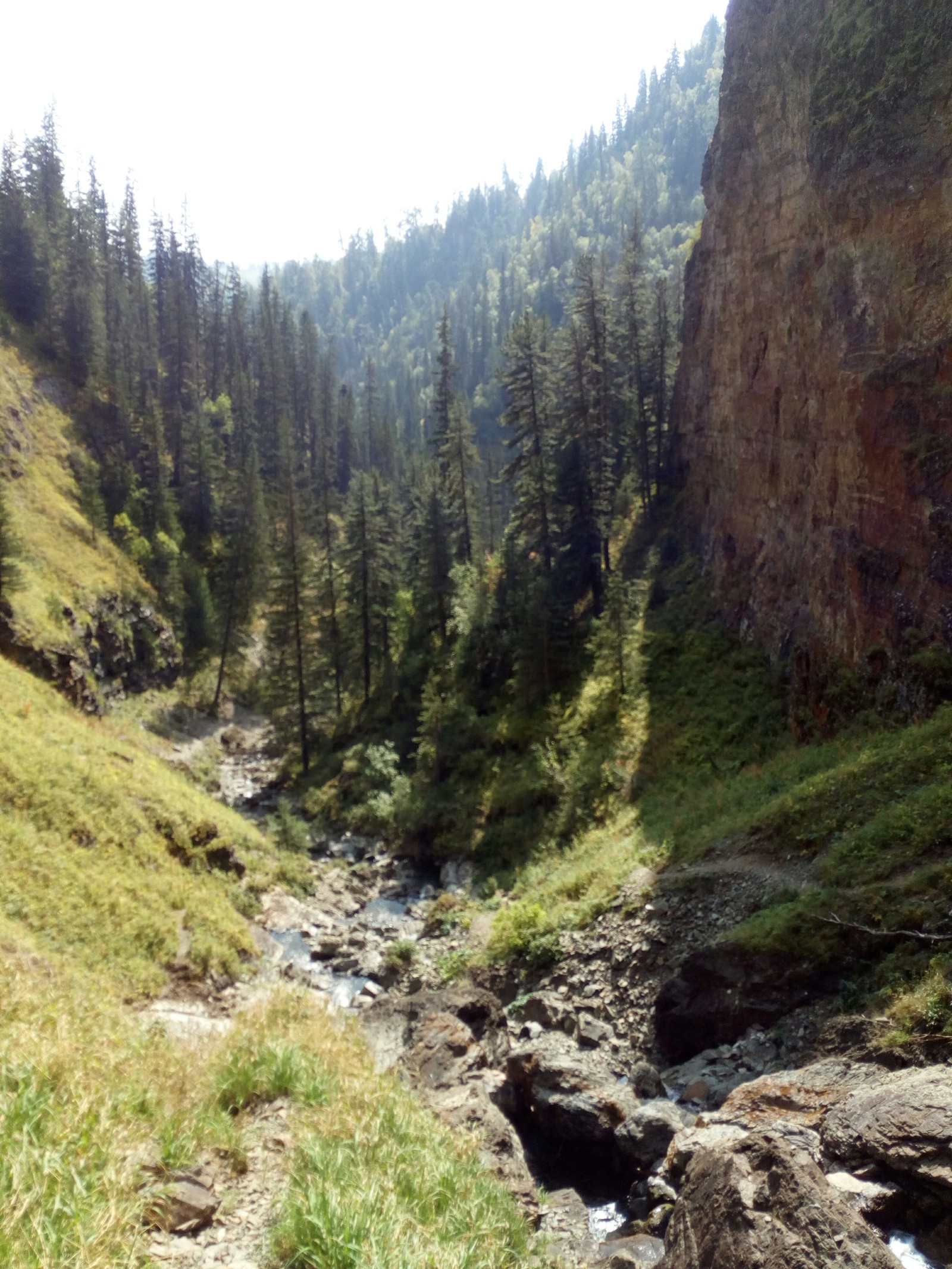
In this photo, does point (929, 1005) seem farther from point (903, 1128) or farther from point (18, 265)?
point (18, 265)

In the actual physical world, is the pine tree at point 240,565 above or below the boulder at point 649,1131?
above

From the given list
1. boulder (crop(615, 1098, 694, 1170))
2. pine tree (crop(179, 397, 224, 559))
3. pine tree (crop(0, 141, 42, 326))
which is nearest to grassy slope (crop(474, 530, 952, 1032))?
boulder (crop(615, 1098, 694, 1170))

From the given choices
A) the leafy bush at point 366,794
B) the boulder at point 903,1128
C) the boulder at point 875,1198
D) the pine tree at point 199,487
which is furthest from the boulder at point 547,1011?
the pine tree at point 199,487

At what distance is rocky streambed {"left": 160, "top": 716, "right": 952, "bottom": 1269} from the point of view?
688 cm

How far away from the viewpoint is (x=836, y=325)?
22.0m

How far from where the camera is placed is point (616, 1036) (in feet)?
50.7

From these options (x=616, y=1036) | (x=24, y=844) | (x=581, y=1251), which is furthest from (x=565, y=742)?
(x=581, y=1251)

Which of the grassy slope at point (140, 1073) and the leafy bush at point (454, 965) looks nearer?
the grassy slope at point (140, 1073)

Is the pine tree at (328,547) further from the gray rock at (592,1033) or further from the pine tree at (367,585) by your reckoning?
the gray rock at (592,1033)

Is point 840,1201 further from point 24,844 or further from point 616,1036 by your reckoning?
point 24,844

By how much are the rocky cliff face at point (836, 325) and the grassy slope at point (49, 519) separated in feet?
95.6

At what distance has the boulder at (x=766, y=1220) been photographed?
19.7ft

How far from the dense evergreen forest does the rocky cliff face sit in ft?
22.4

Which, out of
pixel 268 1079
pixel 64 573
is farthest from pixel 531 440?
pixel 268 1079
